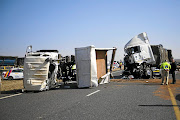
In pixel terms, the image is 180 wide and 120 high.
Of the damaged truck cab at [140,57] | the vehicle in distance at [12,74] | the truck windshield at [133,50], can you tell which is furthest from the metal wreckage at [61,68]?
the vehicle in distance at [12,74]

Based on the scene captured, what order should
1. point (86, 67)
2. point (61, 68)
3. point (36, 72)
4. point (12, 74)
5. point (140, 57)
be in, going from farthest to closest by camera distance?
point (12, 74) → point (140, 57) → point (61, 68) → point (86, 67) → point (36, 72)

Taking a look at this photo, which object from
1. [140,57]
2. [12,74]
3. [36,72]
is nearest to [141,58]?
[140,57]

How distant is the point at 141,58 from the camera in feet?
58.6

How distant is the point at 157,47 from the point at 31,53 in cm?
1334

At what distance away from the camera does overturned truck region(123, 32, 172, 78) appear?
17.8m

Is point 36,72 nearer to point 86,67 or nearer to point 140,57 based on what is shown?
point 86,67

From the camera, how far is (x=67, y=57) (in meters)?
13.0

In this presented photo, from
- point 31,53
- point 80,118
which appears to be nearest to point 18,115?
point 80,118

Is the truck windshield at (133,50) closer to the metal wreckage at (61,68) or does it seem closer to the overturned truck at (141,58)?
the overturned truck at (141,58)

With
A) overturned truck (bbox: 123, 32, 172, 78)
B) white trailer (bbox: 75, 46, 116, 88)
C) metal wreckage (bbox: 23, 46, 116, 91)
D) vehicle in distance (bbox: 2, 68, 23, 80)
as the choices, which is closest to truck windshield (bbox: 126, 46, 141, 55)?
overturned truck (bbox: 123, 32, 172, 78)

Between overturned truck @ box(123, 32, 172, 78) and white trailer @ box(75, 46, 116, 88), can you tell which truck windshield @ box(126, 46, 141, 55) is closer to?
overturned truck @ box(123, 32, 172, 78)

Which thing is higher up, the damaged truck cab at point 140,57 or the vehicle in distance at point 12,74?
the damaged truck cab at point 140,57

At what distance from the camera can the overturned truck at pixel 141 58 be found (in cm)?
1783

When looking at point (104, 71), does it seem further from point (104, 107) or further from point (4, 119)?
point (4, 119)
